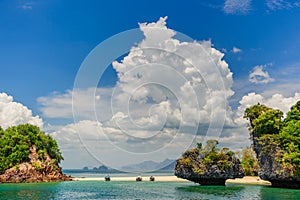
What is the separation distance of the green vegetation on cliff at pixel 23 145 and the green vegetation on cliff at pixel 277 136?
51.0 meters

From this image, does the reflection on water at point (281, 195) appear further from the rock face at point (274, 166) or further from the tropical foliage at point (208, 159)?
the tropical foliage at point (208, 159)

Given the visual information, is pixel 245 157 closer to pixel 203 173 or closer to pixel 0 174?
pixel 203 173

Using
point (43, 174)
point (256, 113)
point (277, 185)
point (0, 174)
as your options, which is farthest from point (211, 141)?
point (0, 174)

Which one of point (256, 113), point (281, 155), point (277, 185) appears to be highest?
point (256, 113)

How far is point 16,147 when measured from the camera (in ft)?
258

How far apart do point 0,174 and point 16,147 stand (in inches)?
269

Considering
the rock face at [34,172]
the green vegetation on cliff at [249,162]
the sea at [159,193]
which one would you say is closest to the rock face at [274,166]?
the sea at [159,193]

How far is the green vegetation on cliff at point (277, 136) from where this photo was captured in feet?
160

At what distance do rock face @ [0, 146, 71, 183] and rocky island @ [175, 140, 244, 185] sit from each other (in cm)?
3403

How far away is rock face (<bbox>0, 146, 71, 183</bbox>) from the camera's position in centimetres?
7525

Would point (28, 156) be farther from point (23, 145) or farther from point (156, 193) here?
point (156, 193)

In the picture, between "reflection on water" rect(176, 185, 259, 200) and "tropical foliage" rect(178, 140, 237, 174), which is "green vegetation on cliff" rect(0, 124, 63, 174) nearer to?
"tropical foliage" rect(178, 140, 237, 174)

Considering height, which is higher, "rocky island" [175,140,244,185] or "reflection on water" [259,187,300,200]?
"rocky island" [175,140,244,185]


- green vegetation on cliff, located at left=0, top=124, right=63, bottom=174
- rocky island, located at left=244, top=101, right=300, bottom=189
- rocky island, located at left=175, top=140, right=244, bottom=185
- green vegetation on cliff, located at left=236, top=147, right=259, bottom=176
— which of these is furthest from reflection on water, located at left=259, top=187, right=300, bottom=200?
green vegetation on cliff, located at left=0, top=124, right=63, bottom=174
